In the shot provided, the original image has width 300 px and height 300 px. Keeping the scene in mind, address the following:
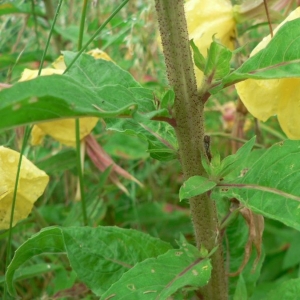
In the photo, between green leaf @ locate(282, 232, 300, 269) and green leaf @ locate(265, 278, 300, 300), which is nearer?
green leaf @ locate(265, 278, 300, 300)

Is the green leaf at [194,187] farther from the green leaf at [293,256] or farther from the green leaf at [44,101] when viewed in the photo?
the green leaf at [293,256]

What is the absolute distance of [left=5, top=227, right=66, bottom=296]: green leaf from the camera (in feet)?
2.28

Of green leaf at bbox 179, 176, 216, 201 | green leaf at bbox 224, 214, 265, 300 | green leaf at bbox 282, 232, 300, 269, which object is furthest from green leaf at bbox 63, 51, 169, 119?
green leaf at bbox 282, 232, 300, 269

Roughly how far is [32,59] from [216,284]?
0.85 meters

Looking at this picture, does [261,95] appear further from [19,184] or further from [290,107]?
[19,184]

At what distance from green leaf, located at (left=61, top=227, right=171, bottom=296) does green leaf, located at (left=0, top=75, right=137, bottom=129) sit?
27 cm

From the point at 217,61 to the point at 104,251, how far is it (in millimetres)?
301

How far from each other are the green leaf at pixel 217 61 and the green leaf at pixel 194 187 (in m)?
0.12

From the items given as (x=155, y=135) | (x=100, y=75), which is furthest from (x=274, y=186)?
(x=100, y=75)

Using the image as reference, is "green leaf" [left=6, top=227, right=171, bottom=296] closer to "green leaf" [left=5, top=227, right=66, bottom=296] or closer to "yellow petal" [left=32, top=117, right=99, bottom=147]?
"green leaf" [left=5, top=227, right=66, bottom=296]

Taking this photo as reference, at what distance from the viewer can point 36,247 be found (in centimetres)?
72

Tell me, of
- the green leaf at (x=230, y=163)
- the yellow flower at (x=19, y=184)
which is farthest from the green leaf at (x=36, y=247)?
the green leaf at (x=230, y=163)

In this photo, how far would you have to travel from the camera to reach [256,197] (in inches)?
23.5

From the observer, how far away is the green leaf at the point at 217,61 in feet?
1.97
